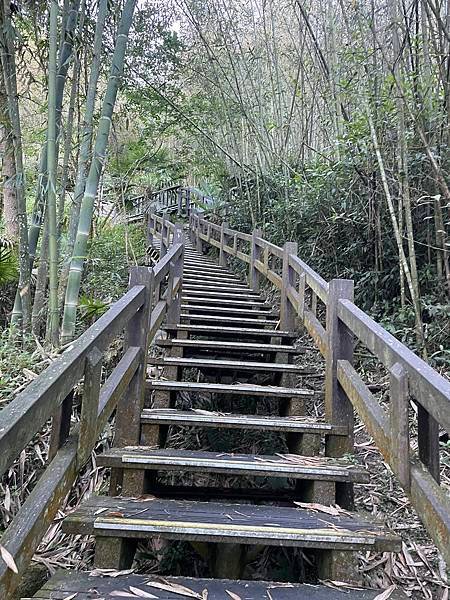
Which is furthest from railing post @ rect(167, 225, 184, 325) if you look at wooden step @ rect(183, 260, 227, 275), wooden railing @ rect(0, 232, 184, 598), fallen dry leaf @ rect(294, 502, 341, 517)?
fallen dry leaf @ rect(294, 502, 341, 517)

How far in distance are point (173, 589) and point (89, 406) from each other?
65 centimetres

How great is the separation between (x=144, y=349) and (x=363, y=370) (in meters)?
1.84

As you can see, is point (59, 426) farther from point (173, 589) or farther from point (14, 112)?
point (14, 112)

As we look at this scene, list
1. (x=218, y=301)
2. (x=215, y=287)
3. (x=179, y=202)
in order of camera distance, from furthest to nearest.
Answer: (x=179, y=202) → (x=215, y=287) → (x=218, y=301)

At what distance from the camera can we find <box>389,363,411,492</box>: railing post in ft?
5.10

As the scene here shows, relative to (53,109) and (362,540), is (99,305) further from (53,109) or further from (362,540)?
(362,540)

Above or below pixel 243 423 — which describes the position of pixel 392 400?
above

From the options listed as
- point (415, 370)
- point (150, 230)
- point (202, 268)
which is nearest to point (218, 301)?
point (202, 268)

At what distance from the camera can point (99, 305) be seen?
422 centimetres

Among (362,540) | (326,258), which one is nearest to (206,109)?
(326,258)

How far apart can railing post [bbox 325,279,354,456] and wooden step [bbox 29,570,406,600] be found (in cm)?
82

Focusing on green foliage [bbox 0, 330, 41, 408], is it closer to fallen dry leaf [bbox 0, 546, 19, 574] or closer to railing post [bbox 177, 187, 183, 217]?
fallen dry leaf [bbox 0, 546, 19, 574]

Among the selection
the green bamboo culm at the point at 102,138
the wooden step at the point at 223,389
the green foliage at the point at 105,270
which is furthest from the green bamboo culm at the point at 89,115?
the wooden step at the point at 223,389

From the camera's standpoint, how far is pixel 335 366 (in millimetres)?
2473
